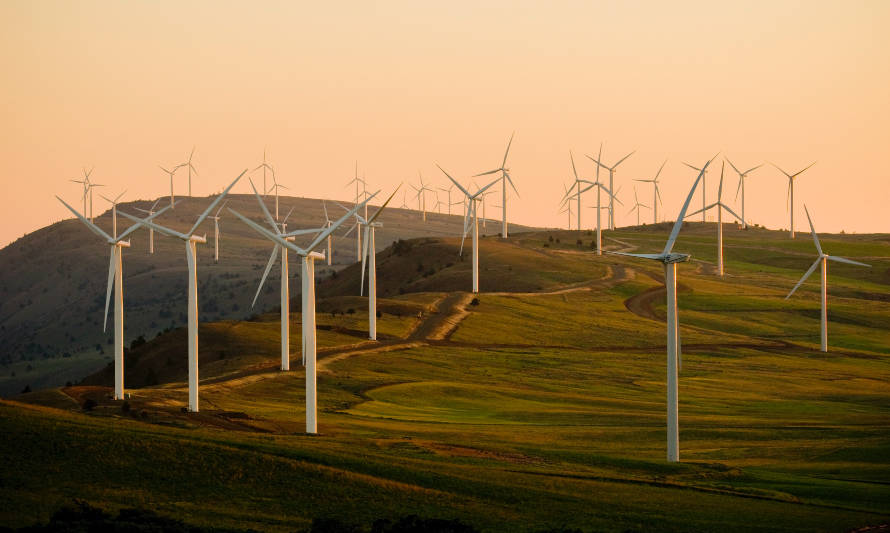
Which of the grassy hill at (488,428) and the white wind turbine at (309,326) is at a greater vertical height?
the white wind turbine at (309,326)

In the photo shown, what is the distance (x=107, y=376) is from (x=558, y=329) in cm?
5916

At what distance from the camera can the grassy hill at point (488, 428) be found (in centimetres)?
4850

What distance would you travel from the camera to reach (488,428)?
77.4 metres

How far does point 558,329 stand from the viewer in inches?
→ 5856

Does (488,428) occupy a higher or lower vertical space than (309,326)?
lower

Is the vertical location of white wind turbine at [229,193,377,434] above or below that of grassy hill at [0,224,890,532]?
above

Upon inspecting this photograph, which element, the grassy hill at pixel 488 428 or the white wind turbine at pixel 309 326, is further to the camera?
the white wind turbine at pixel 309 326

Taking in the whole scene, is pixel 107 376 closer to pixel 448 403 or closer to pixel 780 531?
pixel 448 403

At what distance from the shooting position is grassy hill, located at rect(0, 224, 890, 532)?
4850 cm

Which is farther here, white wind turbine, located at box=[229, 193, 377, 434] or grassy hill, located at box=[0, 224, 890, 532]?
white wind turbine, located at box=[229, 193, 377, 434]

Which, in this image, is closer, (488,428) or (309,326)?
(309,326)

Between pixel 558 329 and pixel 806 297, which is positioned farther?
pixel 806 297

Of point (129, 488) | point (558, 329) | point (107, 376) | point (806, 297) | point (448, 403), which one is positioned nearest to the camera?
point (129, 488)

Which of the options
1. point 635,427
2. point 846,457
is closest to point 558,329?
point 635,427
